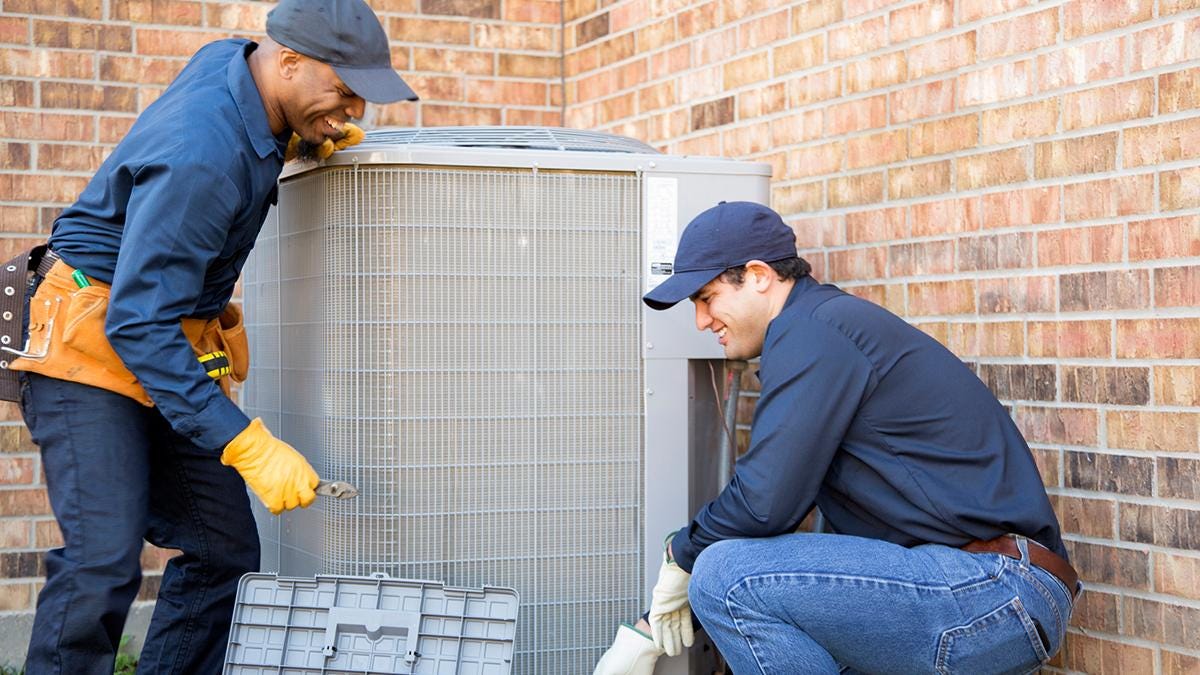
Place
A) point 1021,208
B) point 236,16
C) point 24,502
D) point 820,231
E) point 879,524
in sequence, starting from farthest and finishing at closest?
point 236,16 → point 24,502 → point 820,231 → point 1021,208 → point 879,524

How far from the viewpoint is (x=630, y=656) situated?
2.97 meters

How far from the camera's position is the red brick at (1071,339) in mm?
2844

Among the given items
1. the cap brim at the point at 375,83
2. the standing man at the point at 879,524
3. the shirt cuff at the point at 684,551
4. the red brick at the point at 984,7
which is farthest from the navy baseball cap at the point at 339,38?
the red brick at the point at 984,7

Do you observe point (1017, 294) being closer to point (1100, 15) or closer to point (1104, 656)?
point (1100, 15)

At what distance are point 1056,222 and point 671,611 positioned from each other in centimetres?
122

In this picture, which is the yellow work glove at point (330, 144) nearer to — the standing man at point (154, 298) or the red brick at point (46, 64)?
the standing man at point (154, 298)

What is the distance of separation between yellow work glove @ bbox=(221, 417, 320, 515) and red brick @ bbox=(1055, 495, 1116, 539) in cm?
168

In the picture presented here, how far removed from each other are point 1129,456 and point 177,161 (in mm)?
2086

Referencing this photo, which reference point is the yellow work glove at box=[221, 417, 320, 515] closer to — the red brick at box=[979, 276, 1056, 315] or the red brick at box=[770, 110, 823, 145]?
the red brick at box=[979, 276, 1056, 315]

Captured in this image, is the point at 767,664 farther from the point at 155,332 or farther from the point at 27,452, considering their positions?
the point at 27,452

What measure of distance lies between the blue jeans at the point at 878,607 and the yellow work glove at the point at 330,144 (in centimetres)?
131

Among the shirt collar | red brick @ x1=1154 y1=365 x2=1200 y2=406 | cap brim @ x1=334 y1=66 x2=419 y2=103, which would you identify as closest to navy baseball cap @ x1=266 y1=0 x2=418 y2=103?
cap brim @ x1=334 y1=66 x2=419 y2=103

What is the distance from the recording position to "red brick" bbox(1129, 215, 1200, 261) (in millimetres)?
2646

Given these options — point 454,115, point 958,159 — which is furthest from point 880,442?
point 454,115
